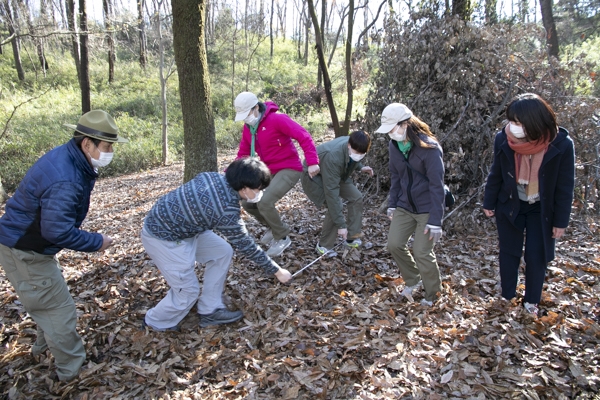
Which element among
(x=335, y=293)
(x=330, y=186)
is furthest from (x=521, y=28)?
(x=335, y=293)

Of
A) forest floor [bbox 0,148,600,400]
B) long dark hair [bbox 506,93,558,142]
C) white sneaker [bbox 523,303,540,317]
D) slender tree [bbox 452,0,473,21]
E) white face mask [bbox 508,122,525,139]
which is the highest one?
slender tree [bbox 452,0,473,21]

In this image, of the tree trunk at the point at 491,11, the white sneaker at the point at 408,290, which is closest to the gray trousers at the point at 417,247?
the white sneaker at the point at 408,290

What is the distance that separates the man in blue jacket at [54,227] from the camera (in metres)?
2.54

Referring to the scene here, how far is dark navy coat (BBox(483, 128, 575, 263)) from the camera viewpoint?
282 centimetres

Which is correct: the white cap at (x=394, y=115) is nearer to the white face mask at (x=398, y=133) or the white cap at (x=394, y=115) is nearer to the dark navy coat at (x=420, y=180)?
the white face mask at (x=398, y=133)

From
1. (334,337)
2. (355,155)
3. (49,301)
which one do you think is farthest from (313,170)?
(49,301)

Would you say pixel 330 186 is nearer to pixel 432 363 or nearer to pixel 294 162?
pixel 294 162

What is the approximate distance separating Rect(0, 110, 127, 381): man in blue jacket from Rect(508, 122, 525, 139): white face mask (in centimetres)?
289

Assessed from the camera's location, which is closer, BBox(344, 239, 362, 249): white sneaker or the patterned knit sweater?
the patterned knit sweater

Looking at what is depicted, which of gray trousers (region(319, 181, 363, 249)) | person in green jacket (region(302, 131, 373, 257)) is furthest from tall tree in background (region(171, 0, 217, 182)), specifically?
gray trousers (region(319, 181, 363, 249))

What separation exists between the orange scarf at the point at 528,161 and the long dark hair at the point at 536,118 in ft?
0.24

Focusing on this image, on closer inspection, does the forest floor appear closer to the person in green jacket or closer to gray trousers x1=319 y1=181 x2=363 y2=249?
gray trousers x1=319 y1=181 x2=363 y2=249

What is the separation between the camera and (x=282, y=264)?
183 inches

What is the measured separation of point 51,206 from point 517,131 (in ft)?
10.7
